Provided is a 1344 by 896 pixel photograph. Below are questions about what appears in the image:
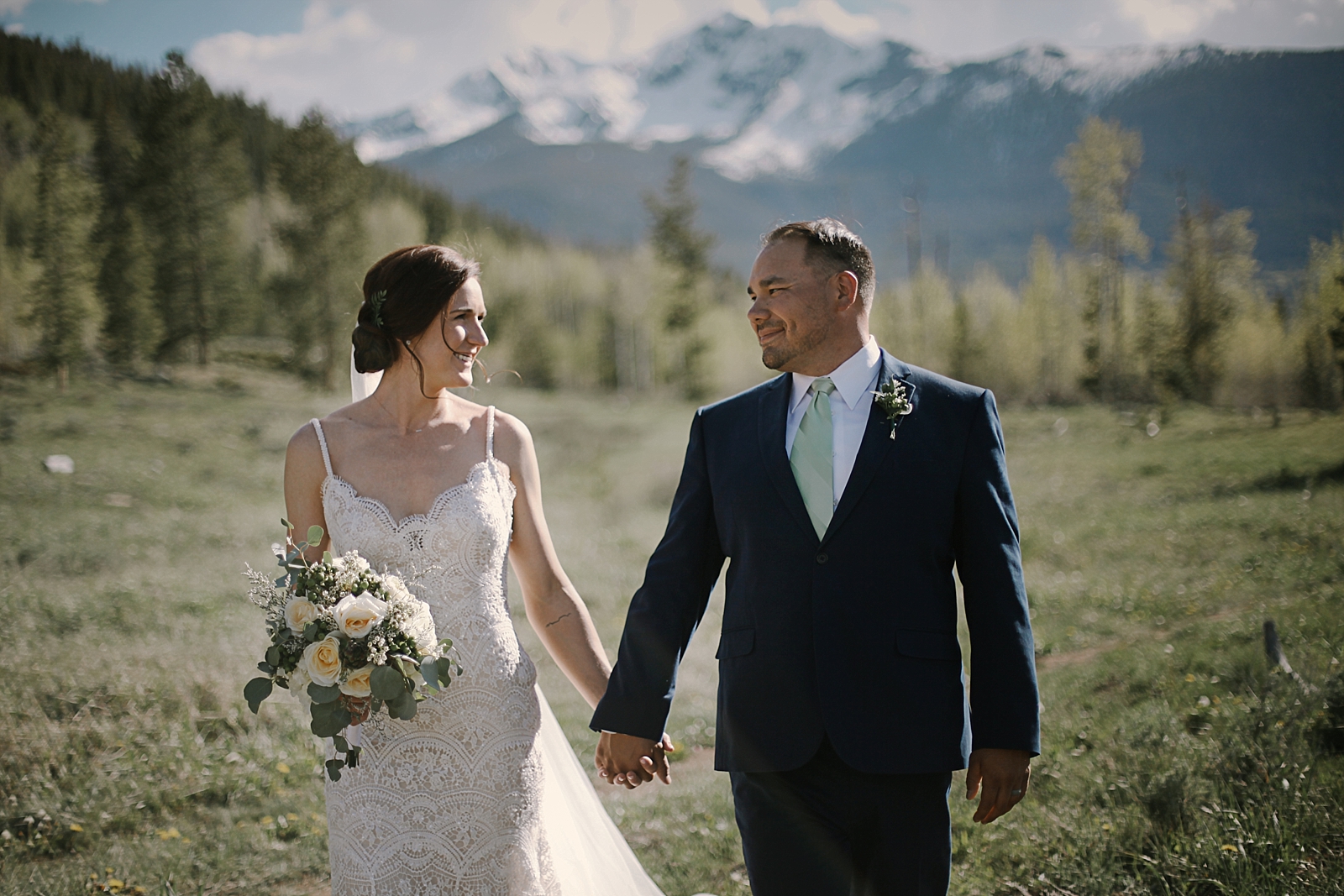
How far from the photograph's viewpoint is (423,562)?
305 centimetres

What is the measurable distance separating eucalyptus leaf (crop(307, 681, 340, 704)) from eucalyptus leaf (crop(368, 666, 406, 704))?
0.11 metres

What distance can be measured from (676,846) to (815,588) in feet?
10.5

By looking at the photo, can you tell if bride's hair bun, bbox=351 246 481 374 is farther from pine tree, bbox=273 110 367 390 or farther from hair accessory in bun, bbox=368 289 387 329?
pine tree, bbox=273 110 367 390

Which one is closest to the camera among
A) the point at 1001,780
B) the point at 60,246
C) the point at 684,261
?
the point at 1001,780

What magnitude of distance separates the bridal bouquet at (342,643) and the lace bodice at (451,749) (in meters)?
0.26

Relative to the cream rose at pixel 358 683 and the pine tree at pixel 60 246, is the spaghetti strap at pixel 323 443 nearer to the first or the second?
the cream rose at pixel 358 683

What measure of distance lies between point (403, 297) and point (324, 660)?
138 centimetres

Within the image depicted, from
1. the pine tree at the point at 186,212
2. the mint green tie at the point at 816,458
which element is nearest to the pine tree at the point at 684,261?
the pine tree at the point at 186,212

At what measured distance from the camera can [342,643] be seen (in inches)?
102

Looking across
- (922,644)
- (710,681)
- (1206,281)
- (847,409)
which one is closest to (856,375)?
(847,409)

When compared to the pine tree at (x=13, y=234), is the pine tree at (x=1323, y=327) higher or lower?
lower

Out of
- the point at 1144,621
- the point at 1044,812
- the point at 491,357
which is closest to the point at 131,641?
the point at 1044,812

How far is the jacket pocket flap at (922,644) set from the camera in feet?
8.25

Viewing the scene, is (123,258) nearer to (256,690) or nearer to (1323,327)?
(256,690)
